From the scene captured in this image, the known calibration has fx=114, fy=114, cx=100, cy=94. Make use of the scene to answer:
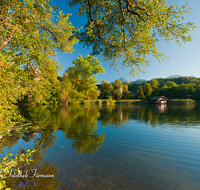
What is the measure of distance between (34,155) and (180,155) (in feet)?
20.0

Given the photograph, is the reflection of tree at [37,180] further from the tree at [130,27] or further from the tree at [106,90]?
the tree at [106,90]

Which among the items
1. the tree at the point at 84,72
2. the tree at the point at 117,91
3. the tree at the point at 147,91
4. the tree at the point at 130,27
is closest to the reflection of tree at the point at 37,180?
the tree at the point at 130,27

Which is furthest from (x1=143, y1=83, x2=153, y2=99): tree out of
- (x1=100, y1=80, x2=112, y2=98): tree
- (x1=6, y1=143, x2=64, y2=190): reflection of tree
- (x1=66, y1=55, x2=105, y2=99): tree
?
(x1=6, y1=143, x2=64, y2=190): reflection of tree

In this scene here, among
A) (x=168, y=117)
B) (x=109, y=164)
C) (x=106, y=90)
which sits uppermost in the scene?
(x=106, y=90)

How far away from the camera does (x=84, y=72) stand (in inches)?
1743

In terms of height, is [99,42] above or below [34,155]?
above

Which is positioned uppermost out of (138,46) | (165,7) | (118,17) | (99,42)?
(118,17)

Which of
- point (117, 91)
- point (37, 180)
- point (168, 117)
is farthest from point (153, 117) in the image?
point (117, 91)

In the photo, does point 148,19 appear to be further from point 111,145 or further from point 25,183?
point 25,183

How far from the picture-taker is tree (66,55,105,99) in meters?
43.5

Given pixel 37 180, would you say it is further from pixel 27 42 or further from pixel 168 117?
pixel 168 117

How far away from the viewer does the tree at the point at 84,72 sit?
43.5 metres

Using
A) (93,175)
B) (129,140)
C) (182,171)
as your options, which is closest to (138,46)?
(129,140)

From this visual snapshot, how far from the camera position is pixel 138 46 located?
632 cm
